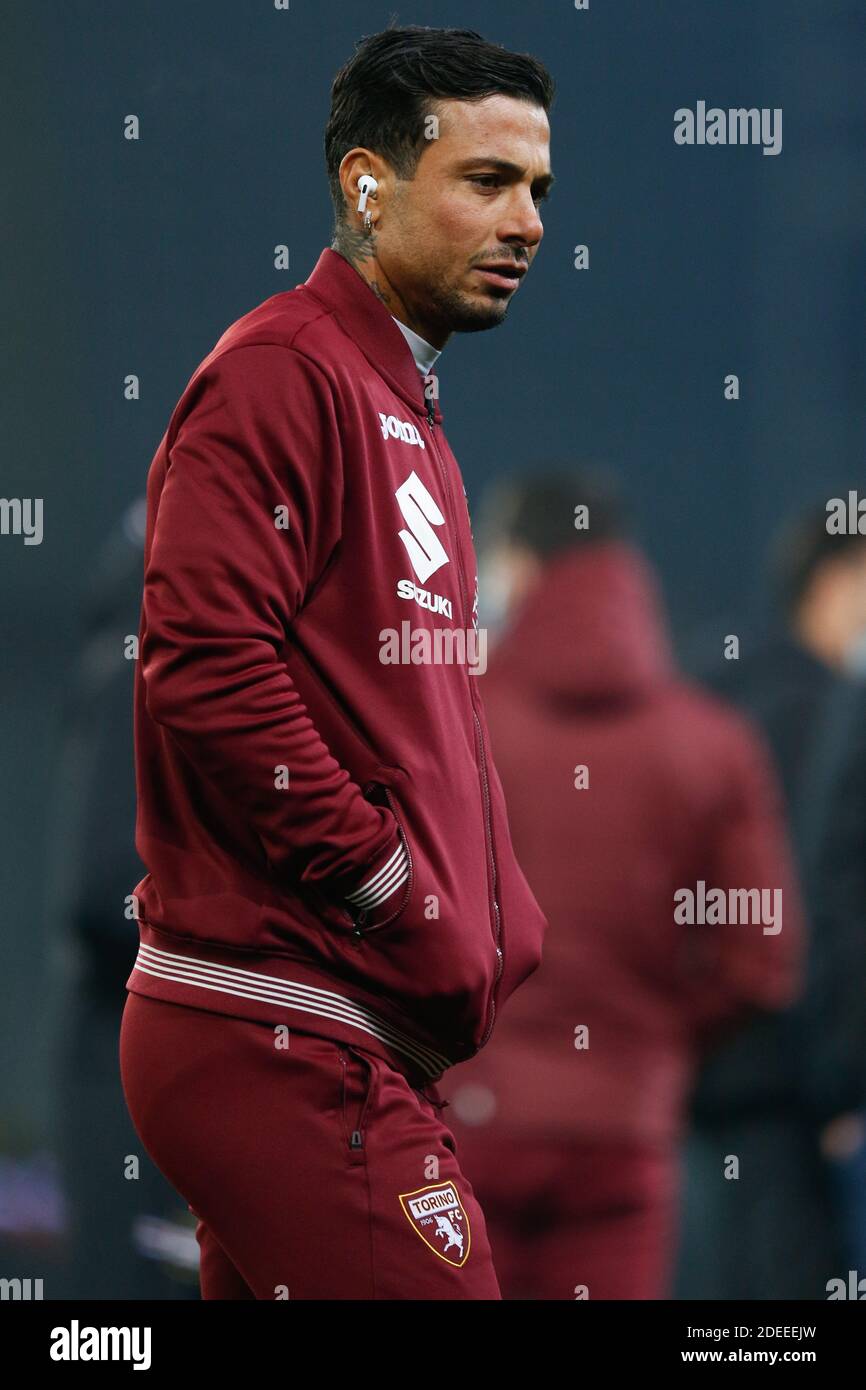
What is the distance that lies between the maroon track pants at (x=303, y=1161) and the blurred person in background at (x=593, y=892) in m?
1.57

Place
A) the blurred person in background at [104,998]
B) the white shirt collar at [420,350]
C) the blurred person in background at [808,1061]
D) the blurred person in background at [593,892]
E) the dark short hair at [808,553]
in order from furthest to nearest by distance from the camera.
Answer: the dark short hair at [808,553] → the blurred person in background at [808,1061] → the blurred person in background at [593,892] → the blurred person in background at [104,998] → the white shirt collar at [420,350]

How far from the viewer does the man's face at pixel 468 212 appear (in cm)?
245

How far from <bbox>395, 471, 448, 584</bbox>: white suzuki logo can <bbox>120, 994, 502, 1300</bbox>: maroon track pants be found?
1.90 feet

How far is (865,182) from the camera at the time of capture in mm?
5266

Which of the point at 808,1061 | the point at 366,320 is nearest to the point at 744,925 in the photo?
the point at 808,1061

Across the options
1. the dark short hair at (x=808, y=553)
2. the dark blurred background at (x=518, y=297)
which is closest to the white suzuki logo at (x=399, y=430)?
the dark blurred background at (x=518, y=297)

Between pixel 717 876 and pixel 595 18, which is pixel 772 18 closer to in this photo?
pixel 595 18

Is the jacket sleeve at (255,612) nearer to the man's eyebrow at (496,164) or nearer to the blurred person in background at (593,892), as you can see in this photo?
the man's eyebrow at (496,164)

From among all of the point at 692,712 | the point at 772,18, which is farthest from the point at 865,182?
the point at 692,712

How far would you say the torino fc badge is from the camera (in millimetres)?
2236

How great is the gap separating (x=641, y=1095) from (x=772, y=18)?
2.64 m

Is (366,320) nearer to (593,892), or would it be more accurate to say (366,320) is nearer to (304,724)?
(304,724)

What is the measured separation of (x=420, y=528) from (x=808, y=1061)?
2.16 m

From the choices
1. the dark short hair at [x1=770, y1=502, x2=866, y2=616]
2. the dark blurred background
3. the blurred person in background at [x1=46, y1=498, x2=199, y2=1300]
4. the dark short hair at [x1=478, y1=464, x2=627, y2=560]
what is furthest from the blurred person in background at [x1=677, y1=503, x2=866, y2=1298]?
the blurred person in background at [x1=46, y1=498, x2=199, y2=1300]
